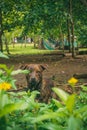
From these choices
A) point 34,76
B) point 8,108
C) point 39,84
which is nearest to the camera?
point 8,108

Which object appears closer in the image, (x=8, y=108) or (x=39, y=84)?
(x=8, y=108)

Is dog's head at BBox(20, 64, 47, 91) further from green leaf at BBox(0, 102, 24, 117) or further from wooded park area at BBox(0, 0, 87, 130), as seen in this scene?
green leaf at BBox(0, 102, 24, 117)

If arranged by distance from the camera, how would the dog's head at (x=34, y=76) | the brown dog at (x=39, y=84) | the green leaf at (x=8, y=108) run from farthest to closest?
the dog's head at (x=34, y=76) < the brown dog at (x=39, y=84) < the green leaf at (x=8, y=108)

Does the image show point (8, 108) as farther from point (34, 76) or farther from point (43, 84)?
point (34, 76)

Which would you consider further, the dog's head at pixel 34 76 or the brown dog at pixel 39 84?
the dog's head at pixel 34 76

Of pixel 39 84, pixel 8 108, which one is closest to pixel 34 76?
pixel 39 84

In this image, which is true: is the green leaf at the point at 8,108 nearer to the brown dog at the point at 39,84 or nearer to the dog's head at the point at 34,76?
the brown dog at the point at 39,84

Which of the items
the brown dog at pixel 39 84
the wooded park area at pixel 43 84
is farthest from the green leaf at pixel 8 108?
the brown dog at pixel 39 84

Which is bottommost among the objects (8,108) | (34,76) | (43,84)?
(43,84)

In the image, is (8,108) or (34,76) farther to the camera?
(34,76)

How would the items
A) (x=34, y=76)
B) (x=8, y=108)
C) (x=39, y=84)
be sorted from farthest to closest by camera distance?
1. (x=34, y=76)
2. (x=39, y=84)
3. (x=8, y=108)

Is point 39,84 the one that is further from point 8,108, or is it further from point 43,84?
point 8,108

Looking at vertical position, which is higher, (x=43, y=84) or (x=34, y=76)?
(x=34, y=76)

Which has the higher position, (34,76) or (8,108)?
(8,108)
